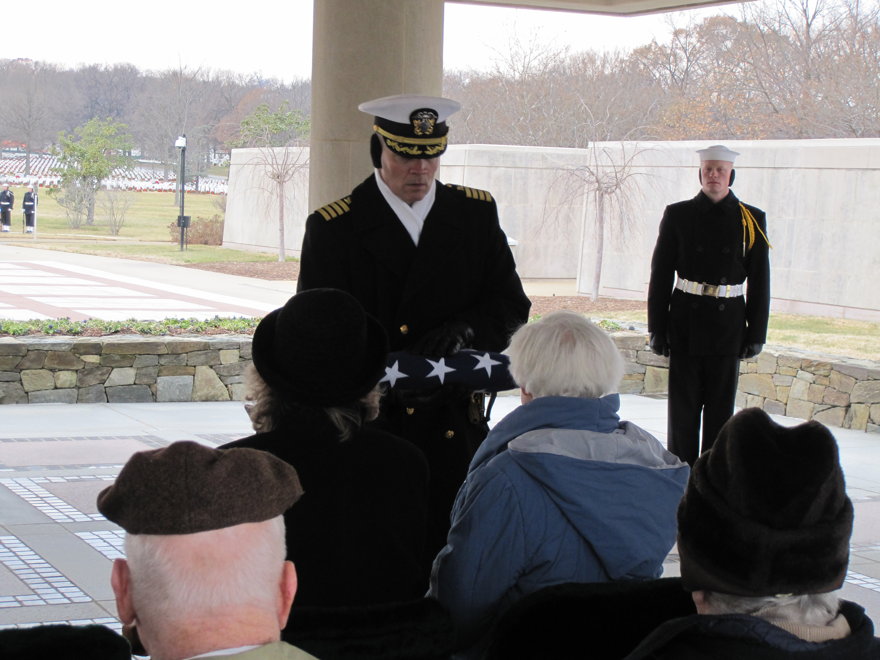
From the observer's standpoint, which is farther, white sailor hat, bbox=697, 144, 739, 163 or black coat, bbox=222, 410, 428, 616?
white sailor hat, bbox=697, 144, 739, 163

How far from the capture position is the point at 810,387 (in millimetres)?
8570

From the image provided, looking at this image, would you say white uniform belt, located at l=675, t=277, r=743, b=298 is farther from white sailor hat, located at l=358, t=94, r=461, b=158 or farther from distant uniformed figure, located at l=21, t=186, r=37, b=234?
distant uniformed figure, located at l=21, t=186, r=37, b=234

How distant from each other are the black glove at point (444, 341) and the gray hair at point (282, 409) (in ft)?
2.66

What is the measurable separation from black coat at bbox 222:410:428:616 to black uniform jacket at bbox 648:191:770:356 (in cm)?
417

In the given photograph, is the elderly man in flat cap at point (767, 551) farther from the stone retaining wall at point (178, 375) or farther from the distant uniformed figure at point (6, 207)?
the distant uniformed figure at point (6, 207)

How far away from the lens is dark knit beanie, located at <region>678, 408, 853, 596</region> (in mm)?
Answer: 1470

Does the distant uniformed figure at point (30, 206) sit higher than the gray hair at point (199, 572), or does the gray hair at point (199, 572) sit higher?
the gray hair at point (199, 572)

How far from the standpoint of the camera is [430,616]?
173 cm

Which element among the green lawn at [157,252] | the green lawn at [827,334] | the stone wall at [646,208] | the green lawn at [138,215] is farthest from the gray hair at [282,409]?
the green lawn at [138,215]

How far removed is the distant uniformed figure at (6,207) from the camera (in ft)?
89.6

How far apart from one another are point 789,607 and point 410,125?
1912 millimetres

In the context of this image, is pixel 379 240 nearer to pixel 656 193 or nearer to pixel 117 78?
pixel 656 193

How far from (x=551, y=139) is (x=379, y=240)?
24.9 meters

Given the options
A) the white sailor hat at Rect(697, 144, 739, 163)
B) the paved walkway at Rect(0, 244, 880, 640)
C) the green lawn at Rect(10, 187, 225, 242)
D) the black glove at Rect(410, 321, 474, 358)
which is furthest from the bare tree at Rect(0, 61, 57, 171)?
the black glove at Rect(410, 321, 474, 358)
